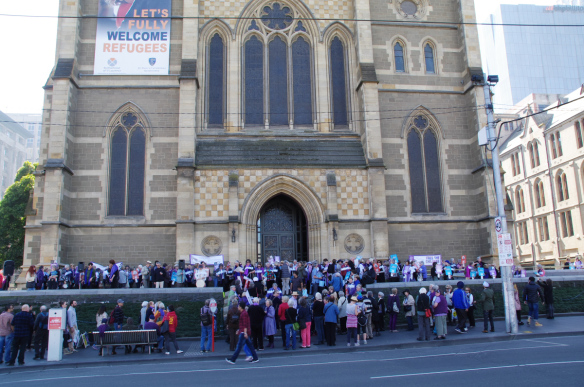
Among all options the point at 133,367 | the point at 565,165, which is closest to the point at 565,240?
the point at 565,165

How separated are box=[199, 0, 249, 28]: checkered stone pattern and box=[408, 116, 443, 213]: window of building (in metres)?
11.1

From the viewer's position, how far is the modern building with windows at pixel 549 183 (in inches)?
1631

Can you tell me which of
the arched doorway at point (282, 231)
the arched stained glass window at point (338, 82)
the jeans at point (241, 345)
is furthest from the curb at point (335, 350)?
the arched stained glass window at point (338, 82)

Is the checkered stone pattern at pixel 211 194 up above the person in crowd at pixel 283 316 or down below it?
above

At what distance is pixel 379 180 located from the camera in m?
24.0

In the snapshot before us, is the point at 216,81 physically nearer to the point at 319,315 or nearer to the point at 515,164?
the point at 319,315

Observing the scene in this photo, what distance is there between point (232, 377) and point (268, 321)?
15.8 ft

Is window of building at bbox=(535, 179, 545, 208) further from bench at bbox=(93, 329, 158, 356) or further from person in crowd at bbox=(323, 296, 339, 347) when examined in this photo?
bench at bbox=(93, 329, 158, 356)

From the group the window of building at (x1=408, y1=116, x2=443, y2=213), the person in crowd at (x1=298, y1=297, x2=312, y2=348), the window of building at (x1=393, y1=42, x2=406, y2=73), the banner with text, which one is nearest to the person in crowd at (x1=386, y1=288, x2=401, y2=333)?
the person in crowd at (x1=298, y1=297, x2=312, y2=348)

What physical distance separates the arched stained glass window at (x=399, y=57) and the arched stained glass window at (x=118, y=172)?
1478cm

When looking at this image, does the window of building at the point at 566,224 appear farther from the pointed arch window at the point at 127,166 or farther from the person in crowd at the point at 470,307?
the pointed arch window at the point at 127,166

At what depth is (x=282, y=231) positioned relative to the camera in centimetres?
2536

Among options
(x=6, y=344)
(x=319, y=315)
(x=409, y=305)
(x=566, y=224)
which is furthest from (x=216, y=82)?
(x=566, y=224)

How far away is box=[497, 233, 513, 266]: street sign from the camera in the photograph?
50.8 feet
